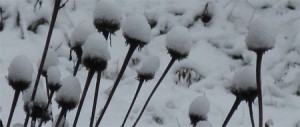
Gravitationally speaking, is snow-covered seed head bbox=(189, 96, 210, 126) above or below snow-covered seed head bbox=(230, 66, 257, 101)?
below

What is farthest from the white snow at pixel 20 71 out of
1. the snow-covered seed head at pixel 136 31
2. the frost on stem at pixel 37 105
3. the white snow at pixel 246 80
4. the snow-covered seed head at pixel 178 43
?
the white snow at pixel 246 80

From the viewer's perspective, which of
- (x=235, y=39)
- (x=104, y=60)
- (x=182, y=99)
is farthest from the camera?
(x=235, y=39)

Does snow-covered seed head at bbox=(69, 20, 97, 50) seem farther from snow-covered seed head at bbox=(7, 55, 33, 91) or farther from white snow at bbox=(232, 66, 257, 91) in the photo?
white snow at bbox=(232, 66, 257, 91)

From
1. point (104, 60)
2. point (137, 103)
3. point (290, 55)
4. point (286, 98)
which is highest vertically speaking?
point (104, 60)

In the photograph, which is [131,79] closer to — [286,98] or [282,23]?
[286,98]

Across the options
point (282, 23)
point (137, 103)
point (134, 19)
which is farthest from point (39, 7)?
point (134, 19)

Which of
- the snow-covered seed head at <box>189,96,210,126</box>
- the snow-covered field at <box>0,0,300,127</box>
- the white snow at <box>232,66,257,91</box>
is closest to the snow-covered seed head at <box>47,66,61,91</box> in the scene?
the snow-covered seed head at <box>189,96,210,126</box>

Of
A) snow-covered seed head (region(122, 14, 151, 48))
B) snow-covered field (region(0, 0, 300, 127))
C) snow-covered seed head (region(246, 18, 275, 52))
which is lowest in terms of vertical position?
snow-covered field (region(0, 0, 300, 127))
